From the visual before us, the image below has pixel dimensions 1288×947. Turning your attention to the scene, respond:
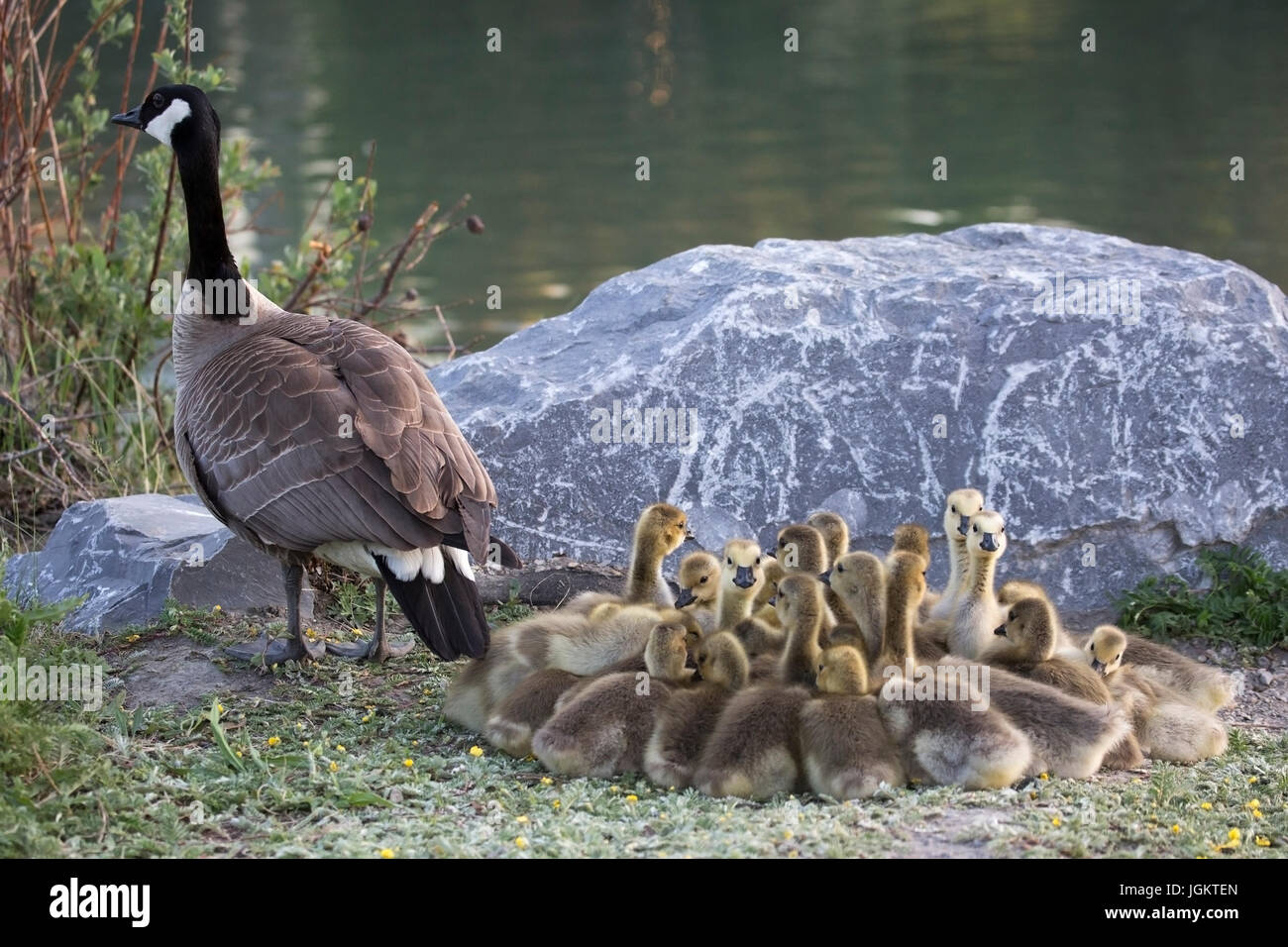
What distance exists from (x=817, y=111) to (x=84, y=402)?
13.9m

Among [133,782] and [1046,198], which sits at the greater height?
[1046,198]

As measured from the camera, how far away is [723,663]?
17.1 ft

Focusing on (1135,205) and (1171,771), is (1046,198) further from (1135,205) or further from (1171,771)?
(1171,771)

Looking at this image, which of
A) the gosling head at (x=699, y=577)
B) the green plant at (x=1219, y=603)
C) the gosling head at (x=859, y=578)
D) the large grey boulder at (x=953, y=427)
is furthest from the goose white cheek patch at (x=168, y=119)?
Result: the green plant at (x=1219, y=603)

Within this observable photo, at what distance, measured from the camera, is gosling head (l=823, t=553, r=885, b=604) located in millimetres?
5254

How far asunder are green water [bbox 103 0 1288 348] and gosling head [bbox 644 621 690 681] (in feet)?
22.4

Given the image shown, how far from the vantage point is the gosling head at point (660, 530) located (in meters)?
5.95

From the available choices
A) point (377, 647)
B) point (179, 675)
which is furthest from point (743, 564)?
point (179, 675)

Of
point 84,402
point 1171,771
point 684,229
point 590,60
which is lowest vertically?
point 1171,771

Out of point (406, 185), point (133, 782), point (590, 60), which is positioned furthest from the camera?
point (590, 60)

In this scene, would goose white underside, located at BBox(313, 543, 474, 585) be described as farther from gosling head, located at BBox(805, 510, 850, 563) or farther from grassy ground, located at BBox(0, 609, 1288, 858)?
gosling head, located at BBox(805, 510, 850, 563)

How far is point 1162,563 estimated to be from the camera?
268 inches

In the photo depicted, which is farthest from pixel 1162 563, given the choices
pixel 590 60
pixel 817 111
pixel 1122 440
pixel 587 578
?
pixel 590 60

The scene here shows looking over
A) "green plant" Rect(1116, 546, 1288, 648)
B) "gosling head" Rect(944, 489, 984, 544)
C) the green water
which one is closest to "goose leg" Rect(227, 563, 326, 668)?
"gosling head" Rect(944, 489, 984, 544)
